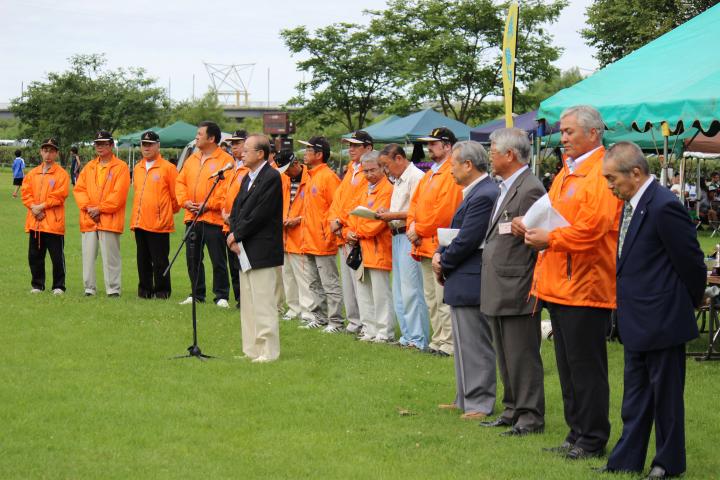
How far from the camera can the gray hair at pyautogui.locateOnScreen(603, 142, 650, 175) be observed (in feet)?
18.9

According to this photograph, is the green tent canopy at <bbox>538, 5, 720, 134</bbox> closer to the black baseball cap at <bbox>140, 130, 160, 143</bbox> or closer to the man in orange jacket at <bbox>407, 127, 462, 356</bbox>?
the man in orange jacket at <bbox>407, 127, 462, 356</bbox>

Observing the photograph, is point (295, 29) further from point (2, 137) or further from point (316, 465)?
point (2, 137)

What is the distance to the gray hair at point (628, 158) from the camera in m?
5.75

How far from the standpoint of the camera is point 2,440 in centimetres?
687

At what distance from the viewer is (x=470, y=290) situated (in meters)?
7.72

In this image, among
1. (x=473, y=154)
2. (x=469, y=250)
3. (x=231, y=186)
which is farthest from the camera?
(x=231, y=186)

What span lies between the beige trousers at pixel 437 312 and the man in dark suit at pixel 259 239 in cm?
160

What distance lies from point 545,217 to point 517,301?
0.91 metres

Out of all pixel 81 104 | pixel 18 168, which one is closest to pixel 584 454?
pixel 18 168

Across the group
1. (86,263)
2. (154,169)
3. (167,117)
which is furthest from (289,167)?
(167,117)

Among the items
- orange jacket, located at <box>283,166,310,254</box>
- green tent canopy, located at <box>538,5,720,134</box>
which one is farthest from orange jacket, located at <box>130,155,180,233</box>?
green tent canopy, located at <box>538,5,720,134</box>

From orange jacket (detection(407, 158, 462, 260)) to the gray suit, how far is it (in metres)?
2.53

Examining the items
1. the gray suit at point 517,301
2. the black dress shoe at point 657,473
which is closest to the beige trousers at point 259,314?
the gray suit at point 517,301

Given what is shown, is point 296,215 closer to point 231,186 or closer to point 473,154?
point 231,186
